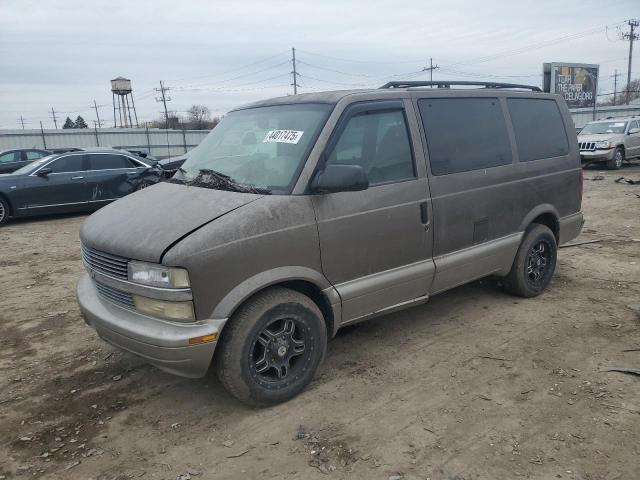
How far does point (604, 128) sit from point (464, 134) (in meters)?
17.2

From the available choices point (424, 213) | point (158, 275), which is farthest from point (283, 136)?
point (158, 275)

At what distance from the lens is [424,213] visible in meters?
3.97

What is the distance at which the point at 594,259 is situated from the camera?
262 inches

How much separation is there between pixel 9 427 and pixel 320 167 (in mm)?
2670

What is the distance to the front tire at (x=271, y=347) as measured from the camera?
313 cm

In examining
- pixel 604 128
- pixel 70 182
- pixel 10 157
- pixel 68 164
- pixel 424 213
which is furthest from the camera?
pixel 604 128

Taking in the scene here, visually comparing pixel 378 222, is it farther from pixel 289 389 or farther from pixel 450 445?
pixel 450 445

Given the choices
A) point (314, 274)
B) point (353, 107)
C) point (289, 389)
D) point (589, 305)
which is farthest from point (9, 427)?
point (589, 305)

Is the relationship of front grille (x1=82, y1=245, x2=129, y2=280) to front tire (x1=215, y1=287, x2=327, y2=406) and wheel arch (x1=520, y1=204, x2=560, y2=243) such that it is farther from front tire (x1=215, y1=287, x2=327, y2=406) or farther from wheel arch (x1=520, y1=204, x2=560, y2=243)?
wheel arch (x1=520, y1=204, x2=560, y2=243)

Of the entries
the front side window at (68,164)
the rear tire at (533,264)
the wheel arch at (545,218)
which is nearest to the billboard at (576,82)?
the front side window at (68,164)

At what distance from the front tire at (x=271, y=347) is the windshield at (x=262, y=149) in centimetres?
79

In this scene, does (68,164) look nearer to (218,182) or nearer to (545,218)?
(218,182)

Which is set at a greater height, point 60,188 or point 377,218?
point 377,218

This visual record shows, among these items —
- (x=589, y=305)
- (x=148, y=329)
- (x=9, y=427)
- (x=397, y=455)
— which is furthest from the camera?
(x=589, y=305)
